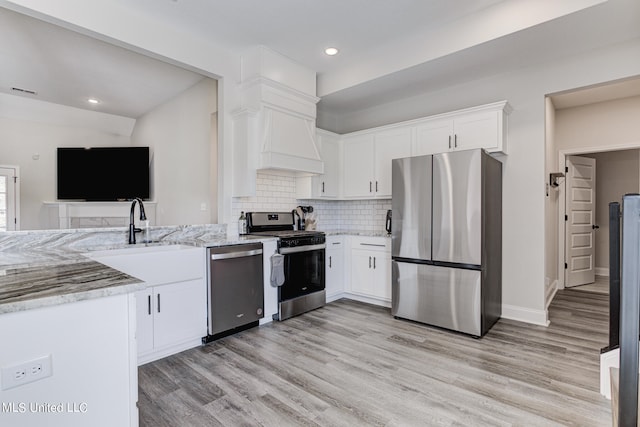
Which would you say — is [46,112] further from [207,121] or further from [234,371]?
[234,371]

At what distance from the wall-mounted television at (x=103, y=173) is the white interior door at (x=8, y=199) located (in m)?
0.43

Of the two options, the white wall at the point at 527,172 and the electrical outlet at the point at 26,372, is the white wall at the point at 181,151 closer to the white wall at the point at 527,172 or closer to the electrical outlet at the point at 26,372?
the electrical outlet at the point at 26,372

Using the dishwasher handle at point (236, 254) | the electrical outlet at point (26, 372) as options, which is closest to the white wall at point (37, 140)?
the dishwasher handle at point (236, 254)

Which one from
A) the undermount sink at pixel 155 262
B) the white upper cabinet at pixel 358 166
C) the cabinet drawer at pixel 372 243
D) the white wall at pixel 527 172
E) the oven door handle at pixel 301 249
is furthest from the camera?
the white upper cabinet at pixel 358 166

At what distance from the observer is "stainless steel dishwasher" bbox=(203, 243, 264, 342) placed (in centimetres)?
299

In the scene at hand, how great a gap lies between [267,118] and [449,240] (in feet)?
7.73

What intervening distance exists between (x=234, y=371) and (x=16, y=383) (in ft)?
5.32

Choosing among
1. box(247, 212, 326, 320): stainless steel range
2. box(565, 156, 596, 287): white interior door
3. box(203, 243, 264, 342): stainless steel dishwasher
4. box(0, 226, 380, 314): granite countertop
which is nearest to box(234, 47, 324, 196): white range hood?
box(247, 212, 326, 320): stainless steel range

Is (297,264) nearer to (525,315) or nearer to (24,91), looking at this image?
(525,315)

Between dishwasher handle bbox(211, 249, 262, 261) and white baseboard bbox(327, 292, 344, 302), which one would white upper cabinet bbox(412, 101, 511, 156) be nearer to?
white baseboard bbox(327, 292, 344, 302)

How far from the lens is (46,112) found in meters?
3.25

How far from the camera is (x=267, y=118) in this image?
3.69 metres

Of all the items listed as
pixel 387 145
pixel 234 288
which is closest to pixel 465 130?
pixel 387 145

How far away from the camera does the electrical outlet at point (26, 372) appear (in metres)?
1.00
